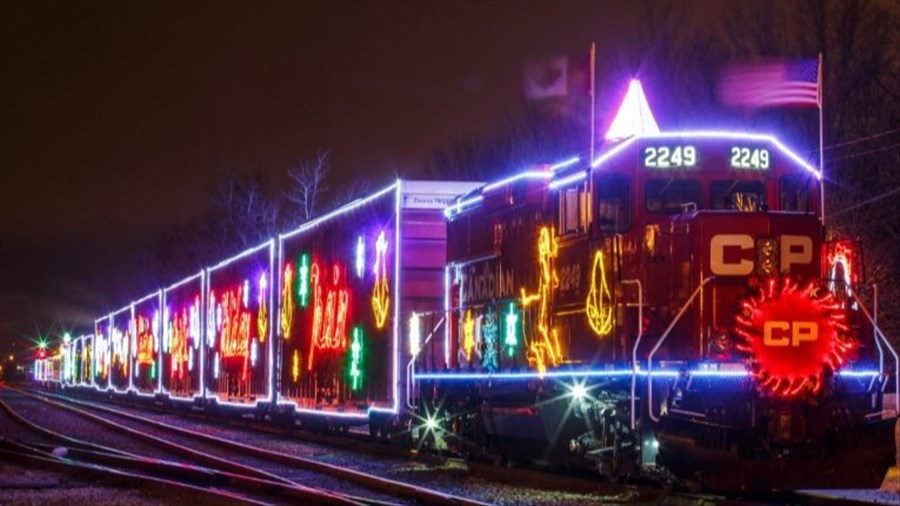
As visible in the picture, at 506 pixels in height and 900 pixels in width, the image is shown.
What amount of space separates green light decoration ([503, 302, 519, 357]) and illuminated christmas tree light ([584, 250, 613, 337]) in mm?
2470

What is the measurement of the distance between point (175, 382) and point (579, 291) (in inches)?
1290

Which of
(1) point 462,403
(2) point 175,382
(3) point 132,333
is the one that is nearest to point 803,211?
(1) point 462,403

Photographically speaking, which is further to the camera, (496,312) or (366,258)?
(366,258)

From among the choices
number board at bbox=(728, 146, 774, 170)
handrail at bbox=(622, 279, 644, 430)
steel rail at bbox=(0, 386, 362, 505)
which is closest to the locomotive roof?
number board at bbox=(728, 146, 774, 170)

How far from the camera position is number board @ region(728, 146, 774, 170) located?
13.8m

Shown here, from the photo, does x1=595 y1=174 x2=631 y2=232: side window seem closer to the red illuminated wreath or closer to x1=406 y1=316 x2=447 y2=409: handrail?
the red illuminated wreath

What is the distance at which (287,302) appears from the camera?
2909 centimetres

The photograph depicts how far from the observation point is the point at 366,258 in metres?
22.9

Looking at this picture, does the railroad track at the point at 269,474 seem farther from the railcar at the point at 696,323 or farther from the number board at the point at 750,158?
the number board at the point at 750,158

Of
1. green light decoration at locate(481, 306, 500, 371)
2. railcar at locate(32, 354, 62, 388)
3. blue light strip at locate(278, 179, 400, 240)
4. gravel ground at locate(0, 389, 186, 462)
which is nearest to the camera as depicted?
green light decoration at locate(481, 306, 500, 371)

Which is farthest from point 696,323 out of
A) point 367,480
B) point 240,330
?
point 240,330

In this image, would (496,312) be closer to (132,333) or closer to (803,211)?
(803,211)

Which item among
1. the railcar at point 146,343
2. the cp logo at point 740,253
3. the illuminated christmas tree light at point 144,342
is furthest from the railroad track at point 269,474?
the illuminated christmas tree light at point 144,342

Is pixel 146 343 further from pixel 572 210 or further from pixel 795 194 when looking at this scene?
pixel 795 194
